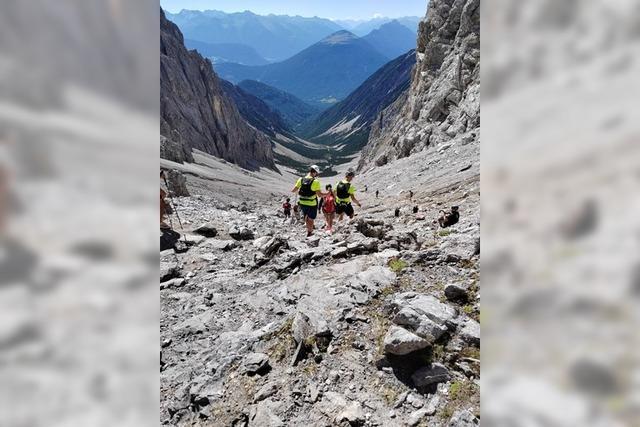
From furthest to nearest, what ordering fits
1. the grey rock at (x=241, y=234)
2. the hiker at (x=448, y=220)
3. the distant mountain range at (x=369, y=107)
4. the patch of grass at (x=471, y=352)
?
1. the distant mountain range at (x=369, y=107)
2. the grey rock at (x=241, y=234)
3. the hiker at (x=448, y=220)
4. the patch of grass at (x=471, y=352)

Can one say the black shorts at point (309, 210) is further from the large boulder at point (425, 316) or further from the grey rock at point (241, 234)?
the large boulder at point (425, 316)

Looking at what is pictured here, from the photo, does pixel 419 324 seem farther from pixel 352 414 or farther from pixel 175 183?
pixel 175 183

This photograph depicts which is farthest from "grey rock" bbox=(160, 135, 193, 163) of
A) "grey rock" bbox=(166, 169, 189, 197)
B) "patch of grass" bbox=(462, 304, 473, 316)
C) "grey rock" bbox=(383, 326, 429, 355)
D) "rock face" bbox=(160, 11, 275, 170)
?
"grey rock" bbox=(383, 326, 429, 355)

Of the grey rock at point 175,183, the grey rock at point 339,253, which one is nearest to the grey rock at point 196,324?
the grey rock at point 339,253

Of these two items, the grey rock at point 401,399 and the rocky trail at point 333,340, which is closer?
the grey rock at point 401,399

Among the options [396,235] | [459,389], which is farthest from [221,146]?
[459,389]

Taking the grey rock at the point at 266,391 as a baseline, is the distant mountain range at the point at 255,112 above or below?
above

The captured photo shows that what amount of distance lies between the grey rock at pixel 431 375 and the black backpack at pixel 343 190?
696cm

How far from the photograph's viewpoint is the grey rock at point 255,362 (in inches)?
185

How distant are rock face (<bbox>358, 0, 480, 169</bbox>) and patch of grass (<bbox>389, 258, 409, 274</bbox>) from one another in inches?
1349

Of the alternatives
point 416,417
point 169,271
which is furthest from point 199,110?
point 416,417

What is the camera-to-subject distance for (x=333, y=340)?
4.82 meters
